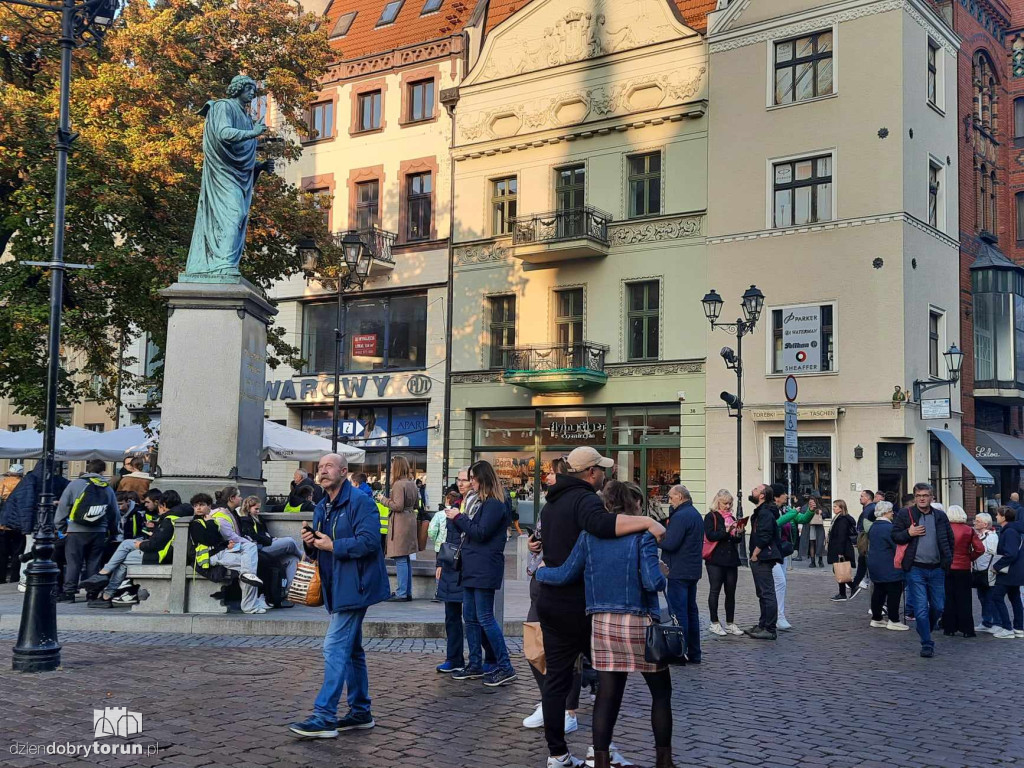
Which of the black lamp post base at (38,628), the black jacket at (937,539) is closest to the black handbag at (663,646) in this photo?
the black lamp post base at (38,628)

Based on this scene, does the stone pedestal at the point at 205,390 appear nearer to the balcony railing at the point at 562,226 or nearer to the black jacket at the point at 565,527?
the black jacket at the point at 565,527

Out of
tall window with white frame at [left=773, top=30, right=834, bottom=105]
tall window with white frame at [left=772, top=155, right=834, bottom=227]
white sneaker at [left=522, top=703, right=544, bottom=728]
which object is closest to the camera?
white sneaker at [left=522, top=703, right=544, bottom=728]

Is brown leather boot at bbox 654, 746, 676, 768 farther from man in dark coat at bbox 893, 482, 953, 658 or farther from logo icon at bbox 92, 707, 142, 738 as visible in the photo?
Answer: man in dark coat at bbox 893, 482, 953, 658

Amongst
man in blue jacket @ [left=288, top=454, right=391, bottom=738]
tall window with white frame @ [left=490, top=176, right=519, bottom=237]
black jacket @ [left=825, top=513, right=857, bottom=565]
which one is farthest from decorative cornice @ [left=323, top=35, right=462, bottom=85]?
man in blue jacket @ [left=288, top=454, right=391, bottom=738]

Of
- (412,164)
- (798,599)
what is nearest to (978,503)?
(798,599)

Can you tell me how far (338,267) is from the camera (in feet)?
83.5

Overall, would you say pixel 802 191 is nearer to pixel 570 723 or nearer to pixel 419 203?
pixel 419 203

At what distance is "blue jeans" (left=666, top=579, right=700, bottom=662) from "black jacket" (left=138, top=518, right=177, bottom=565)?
232 inches

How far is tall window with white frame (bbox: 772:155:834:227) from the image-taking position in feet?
97.2

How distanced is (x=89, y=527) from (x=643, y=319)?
68.4 feet

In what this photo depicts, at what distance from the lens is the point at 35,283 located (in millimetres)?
21078

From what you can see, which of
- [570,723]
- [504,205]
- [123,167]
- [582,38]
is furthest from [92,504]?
[582,38]

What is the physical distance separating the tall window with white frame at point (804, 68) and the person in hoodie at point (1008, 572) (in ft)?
59.4

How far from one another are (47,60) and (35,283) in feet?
16.0
